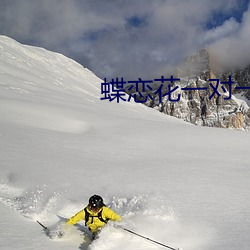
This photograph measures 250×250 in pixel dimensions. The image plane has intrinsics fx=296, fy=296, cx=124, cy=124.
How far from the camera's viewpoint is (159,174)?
9.09 meters

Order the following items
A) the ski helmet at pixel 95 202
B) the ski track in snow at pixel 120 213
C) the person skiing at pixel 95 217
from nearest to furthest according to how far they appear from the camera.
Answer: the ski track in snow at pixel 120 213 < the ski helmet at pixel 95 202 < the person skiing at pixel 95 217

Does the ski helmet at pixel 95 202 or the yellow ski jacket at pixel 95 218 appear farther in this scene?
the yellow ski jacket at pixel 95 218

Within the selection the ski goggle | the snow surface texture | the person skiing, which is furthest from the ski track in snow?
the ski goggle

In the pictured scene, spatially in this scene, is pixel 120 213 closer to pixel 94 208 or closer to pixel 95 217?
pixel 95 217

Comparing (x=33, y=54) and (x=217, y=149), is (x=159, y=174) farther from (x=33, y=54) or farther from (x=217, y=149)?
(x=33, y=54)

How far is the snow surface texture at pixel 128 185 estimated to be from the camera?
216 inches

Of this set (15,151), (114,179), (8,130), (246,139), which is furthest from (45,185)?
(246,139)

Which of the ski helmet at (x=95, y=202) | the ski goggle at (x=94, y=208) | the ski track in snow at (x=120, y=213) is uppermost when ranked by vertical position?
the ski helmet at (x=95, y=202)

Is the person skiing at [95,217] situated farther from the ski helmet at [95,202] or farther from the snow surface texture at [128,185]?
the snow surface texture at [128,185]

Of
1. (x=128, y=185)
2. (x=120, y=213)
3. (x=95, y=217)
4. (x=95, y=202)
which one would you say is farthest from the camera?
(x=128, y=185)

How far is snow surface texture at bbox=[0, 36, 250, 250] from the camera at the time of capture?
5.48 metres

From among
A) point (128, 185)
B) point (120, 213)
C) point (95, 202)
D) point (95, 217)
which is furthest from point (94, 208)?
point (128, 185)

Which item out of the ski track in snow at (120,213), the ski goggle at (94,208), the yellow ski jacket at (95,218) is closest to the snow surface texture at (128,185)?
the ski track in snow at (120,213)

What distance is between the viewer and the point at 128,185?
8.08m
